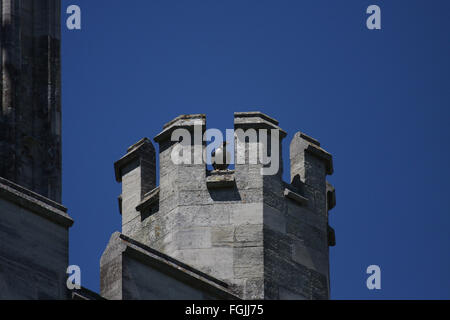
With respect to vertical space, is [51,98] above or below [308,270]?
above

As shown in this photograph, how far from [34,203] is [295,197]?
5922 mm

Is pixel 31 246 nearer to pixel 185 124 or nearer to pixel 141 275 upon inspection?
pixel 141 275

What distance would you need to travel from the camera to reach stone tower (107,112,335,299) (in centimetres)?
2673

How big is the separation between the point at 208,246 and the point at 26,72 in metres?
15.1

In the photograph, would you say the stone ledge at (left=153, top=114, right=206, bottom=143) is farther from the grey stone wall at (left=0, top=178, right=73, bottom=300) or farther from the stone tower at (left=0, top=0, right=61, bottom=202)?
the stone tower at (left=0, top=0, right=61, bottom=202)

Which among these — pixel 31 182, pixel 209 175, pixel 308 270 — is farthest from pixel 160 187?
pixel 31 182

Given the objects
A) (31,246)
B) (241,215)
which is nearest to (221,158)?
(241,215)

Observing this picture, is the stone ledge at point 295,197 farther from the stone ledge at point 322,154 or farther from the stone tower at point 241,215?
the stone ledge at point 322,154

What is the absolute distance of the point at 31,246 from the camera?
74.0ft

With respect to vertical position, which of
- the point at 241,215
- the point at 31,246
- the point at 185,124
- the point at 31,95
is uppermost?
the point at 31,95

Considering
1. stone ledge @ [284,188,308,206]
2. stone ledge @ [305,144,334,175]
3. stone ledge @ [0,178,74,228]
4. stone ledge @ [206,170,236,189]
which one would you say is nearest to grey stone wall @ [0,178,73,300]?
stone ledge @ [0,178,74,228]

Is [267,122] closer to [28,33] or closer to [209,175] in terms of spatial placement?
[209,175]
